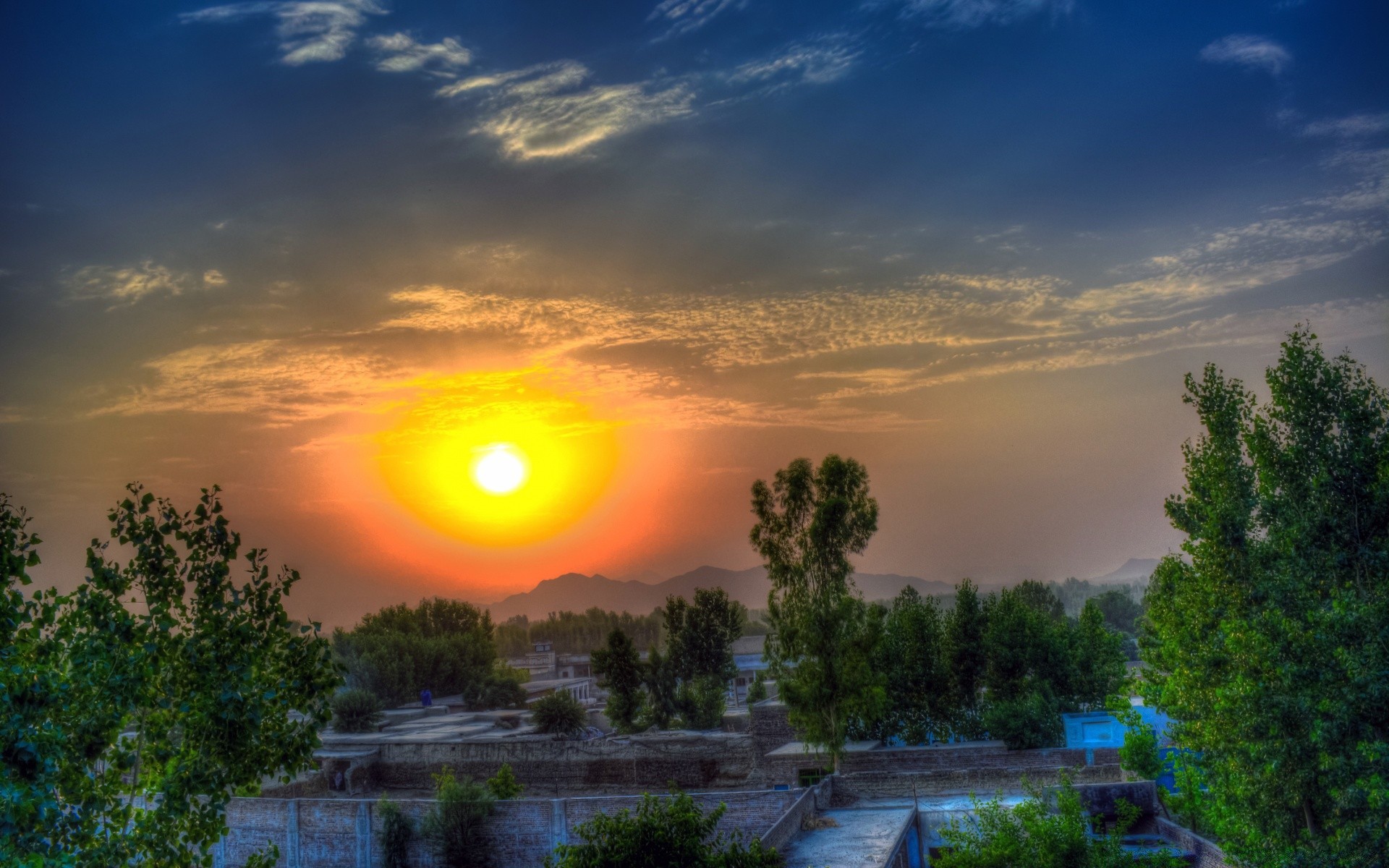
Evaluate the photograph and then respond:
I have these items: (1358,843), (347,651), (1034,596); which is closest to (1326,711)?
(1358,843)

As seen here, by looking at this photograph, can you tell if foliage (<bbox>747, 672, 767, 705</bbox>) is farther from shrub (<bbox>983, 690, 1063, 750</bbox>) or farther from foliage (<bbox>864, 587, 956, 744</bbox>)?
shrub (<bbox>983, 690, 1063, 750</bbox>)

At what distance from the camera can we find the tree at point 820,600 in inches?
1126

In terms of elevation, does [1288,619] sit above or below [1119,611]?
above

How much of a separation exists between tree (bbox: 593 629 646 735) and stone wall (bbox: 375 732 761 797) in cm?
1039

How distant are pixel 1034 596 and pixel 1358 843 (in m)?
82.7

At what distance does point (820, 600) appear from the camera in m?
29.4

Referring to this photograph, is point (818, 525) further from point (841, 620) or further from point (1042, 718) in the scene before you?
point (1042, 718)

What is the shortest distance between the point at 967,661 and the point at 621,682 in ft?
64.6

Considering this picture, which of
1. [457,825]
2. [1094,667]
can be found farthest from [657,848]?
[1094,667]

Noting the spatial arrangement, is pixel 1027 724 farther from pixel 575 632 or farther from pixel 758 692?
pixel 575 632

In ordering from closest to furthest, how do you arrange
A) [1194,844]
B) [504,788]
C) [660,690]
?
1. [1194,844]
2. [504,788]
3. [660,690]

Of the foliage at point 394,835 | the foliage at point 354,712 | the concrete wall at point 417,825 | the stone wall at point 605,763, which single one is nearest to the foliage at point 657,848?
the concrete wall at point 417,825

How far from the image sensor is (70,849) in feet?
26.6

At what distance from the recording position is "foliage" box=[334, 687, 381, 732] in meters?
48.5
